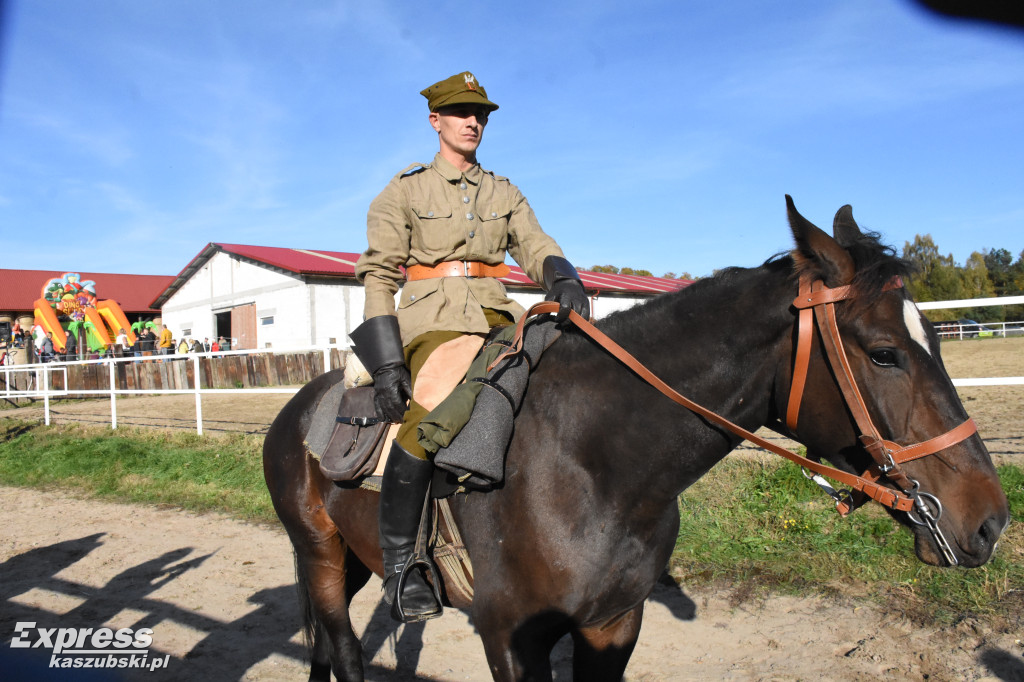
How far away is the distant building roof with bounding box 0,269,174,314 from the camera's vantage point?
39.8 metres

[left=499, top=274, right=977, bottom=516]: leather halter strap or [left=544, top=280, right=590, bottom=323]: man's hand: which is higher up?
[left=544, top=280, right=590, bottom=323]: man's hand

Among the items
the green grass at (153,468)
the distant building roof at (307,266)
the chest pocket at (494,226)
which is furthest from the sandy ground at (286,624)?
the distant building roof at (307,266)

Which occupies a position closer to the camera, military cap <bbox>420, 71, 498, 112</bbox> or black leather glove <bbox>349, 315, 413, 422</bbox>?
black leather glove <bbox>349, 315, 413, 422</bbox>

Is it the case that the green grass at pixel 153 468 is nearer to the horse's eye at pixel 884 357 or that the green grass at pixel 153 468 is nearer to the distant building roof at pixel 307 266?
the horse's eye at pixel 884 357

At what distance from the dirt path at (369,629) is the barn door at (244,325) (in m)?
21.9

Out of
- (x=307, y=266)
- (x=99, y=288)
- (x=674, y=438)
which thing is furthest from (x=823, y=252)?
(x=99, y=288)

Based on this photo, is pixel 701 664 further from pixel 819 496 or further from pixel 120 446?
pixel 120 446

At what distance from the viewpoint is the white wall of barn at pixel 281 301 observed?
24.6 meters

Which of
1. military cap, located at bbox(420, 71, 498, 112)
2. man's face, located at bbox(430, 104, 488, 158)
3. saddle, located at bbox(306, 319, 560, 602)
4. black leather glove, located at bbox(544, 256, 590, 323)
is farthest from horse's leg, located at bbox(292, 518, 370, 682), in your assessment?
military cap, located at bbox(420, 71, 498, 112)

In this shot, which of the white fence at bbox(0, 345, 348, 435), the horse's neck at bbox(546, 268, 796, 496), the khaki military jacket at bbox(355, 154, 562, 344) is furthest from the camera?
the white fence at bbox(0, 345, 348, 435)

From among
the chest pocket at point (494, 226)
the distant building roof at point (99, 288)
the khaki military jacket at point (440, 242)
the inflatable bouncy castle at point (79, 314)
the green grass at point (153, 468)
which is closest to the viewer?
the khaki military jacket at point (440, 242)

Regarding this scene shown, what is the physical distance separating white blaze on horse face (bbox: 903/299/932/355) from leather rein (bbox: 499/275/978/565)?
0.08 meters

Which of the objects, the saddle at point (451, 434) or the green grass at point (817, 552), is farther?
the green grass at point (817, 552)

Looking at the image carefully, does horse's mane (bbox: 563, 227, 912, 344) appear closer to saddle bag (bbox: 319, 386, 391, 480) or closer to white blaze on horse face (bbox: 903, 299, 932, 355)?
white blaze on horse face (bbox: 903, 299, 932, 355)
